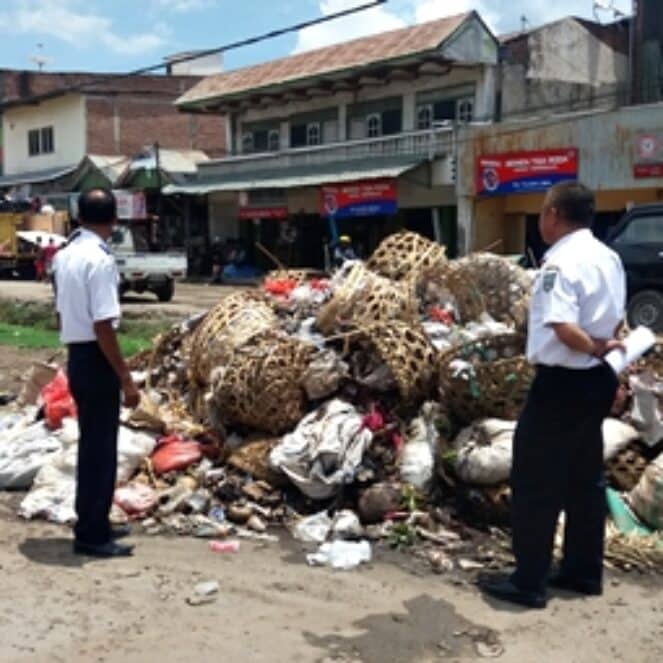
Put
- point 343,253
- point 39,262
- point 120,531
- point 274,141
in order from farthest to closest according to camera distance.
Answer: point 274,141, point 39,262, point 343,253, point 120,531

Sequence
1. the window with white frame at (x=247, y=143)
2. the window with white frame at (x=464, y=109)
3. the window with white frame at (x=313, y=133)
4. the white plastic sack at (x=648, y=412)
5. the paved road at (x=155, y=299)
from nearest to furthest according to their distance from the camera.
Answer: the white plastic sack at (x=648, y=412) → the paved road at (x=155, y=299) → the window with white frame at (x=464, y=109) → the window with white frame at (x=313, y=133) → the window with white frame at (x=247, y=143)

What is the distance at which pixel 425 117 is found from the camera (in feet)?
96.2

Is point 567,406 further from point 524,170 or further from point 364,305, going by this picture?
point 524,170

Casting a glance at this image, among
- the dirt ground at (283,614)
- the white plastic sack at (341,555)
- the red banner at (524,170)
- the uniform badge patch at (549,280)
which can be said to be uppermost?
the red banner at (524,170)

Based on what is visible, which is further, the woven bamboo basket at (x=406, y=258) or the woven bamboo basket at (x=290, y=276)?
the woven bamboo basket at (x=290, y=276)

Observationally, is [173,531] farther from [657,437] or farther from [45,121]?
[45,121]

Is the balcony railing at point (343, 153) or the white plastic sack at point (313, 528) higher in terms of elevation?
the balcony railing at point (343, 153)

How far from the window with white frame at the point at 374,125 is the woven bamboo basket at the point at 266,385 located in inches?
1009

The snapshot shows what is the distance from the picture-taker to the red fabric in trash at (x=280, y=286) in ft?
25.7

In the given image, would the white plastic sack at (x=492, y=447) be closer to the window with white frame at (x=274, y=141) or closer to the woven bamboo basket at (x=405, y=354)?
the woven bamboo basket at (x=405, y=354)

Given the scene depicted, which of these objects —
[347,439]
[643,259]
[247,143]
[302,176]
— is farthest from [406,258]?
[247,143]

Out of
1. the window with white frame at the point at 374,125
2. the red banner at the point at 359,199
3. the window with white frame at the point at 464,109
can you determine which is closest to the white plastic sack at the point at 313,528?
the red banner at the point at 359,199

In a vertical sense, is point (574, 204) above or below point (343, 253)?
above

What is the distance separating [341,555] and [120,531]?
48.9 inches
